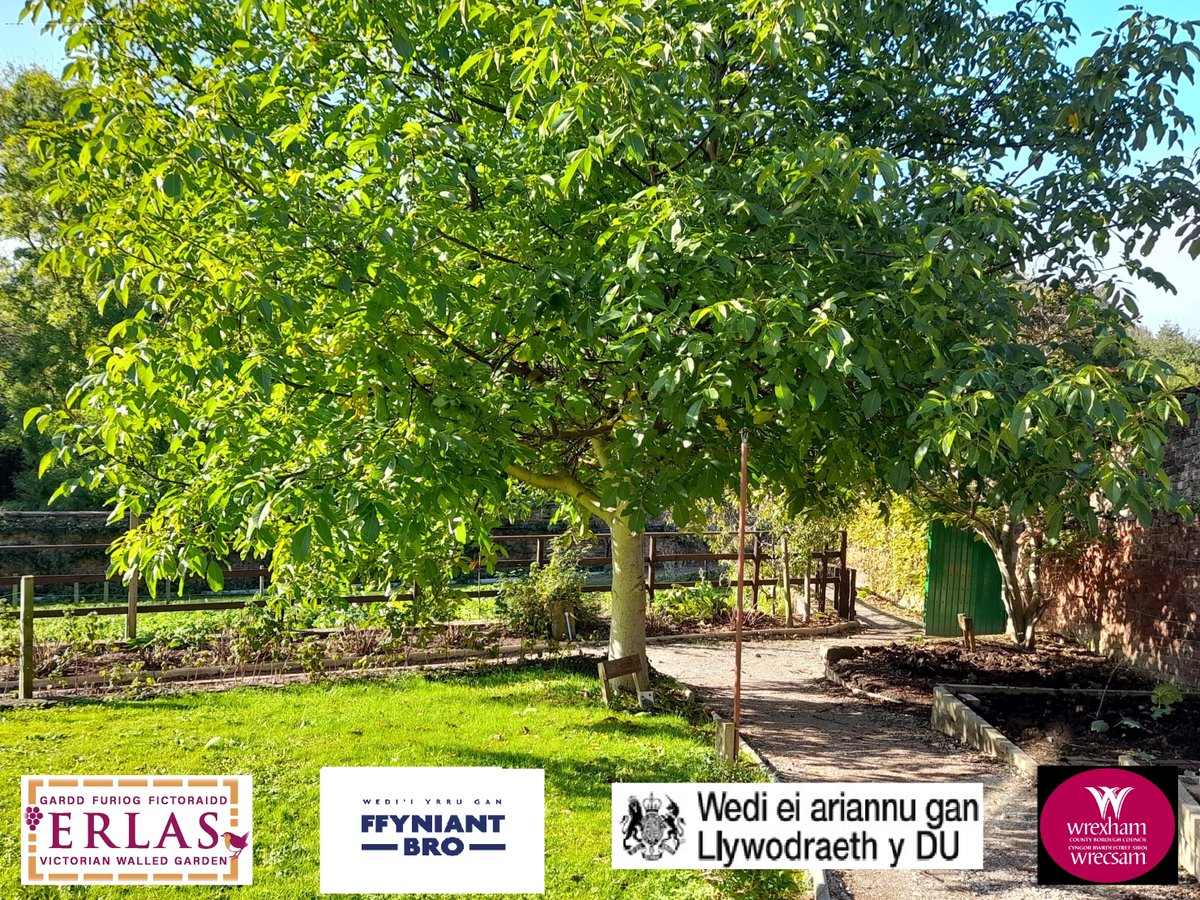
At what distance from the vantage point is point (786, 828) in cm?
497

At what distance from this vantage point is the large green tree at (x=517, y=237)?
4.72 metres

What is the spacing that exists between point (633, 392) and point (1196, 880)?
465 centimetres

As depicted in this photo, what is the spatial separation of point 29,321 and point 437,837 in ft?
71.6

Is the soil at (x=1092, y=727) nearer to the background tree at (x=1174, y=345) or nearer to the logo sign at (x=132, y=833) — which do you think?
the logo sign at (x=132, y=833)

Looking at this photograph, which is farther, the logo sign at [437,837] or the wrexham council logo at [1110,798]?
the wrexham council logo at [1110,798]

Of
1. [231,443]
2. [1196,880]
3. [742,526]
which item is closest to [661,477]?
[742,526]

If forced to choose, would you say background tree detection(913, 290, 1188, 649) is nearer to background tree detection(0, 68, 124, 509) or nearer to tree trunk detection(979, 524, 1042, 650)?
tree trunk detection(979, 524, 1042, 650)

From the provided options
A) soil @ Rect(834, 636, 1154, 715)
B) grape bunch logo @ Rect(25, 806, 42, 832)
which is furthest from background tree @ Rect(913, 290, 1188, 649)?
grape bunch logo @ Rect(25, 806, 42, 832)

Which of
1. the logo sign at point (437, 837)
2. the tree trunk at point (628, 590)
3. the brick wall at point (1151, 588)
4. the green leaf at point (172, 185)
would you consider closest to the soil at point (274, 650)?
the tree trunk at point (628, 590)

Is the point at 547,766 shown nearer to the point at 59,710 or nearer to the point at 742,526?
the point at 742,526

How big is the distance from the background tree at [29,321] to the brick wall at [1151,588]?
20.4 meters

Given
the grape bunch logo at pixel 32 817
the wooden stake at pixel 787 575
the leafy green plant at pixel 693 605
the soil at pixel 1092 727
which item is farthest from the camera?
the wooden stake at pixel 787 575

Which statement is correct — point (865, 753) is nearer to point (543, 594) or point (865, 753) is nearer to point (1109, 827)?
point (1109, 827)

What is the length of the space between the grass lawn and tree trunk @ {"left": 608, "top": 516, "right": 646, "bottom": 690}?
605 millimetres
